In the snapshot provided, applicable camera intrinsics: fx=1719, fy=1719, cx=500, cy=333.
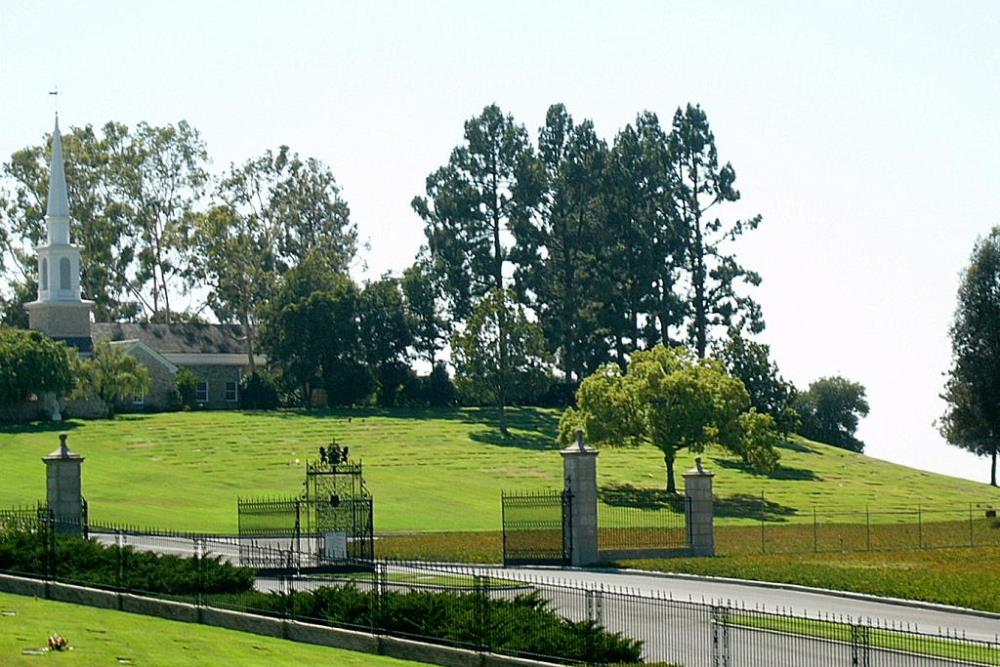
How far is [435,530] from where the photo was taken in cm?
6344

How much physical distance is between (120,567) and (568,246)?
90.1 metres

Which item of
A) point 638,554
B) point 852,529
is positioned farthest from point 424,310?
point 638,554

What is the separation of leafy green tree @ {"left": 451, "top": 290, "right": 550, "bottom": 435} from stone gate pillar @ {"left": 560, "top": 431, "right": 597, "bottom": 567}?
181 ft

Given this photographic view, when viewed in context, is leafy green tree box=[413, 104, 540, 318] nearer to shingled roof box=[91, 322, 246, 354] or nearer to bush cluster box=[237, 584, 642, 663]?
shingled roof box=[91, 322, 246, 354]

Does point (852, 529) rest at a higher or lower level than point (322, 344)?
lower

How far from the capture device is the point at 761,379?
350 feet

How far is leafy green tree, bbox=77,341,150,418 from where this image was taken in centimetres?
10012

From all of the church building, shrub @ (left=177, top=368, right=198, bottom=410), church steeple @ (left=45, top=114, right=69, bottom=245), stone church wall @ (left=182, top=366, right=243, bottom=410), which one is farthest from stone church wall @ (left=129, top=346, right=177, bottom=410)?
church steeple @ (left=45, top=114, right=69, bottom=245)

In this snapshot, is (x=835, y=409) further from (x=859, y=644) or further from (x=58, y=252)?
(x=859, y=644)

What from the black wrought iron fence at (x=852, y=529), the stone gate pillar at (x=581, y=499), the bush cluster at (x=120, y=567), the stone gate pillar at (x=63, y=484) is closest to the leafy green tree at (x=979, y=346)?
the black wrought iron fence at (x=852, y=529)

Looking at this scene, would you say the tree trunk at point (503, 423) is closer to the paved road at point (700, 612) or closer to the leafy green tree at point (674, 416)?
the leafy green tree at point (674, 416)

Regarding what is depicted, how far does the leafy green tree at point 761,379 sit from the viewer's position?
345ft

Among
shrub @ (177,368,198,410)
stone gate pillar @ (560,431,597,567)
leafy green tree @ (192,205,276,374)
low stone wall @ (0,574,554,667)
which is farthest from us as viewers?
leafy green tree @ (192,205,276,374)

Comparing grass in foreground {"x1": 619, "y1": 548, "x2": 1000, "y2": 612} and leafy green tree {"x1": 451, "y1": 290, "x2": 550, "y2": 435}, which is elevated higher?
leafy green tree {"x1": 451, "y1": 290, "x2": 550, "y2": 435}
